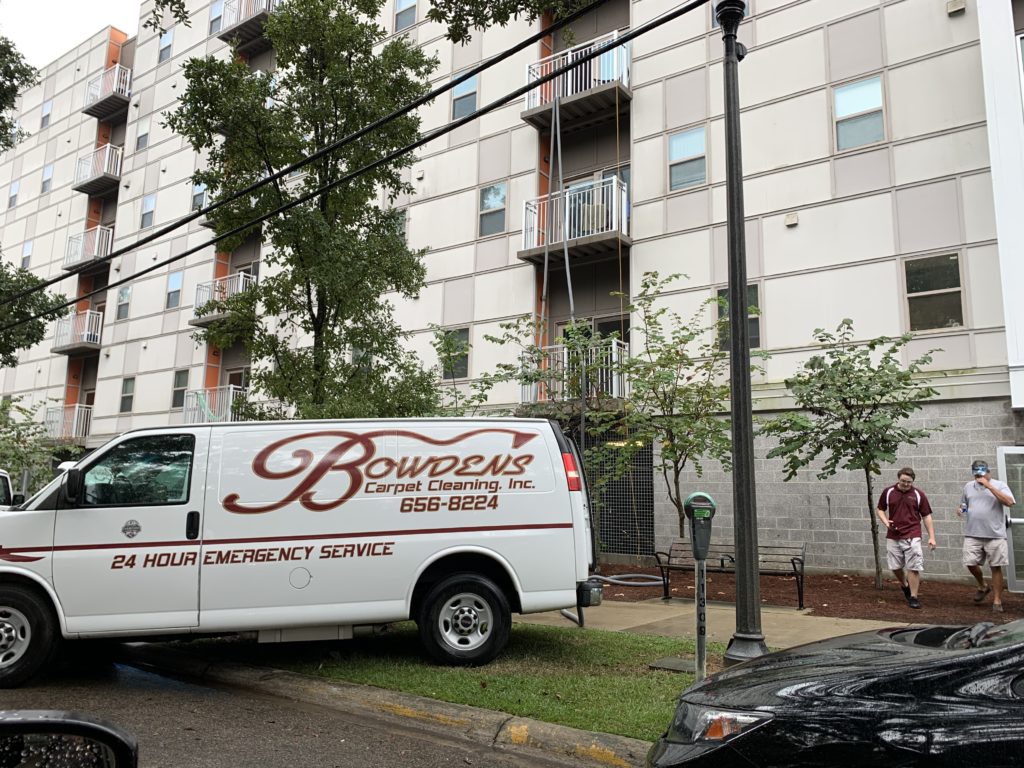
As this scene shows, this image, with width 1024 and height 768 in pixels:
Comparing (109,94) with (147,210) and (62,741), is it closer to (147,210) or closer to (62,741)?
(147,210)

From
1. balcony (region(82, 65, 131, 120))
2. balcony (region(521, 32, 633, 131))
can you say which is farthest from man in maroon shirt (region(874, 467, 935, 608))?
balcony (region(82, 65, 131, 120))

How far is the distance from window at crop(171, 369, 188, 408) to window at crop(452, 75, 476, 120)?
12834mm

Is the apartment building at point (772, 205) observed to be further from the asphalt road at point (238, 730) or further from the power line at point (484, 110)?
the asphalt road at point (238, 730)

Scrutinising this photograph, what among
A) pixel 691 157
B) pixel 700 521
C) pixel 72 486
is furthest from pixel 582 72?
pixel 72 486

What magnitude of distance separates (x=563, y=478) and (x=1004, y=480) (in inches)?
277

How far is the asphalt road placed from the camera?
4734 millimetres

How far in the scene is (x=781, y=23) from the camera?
51.1ft

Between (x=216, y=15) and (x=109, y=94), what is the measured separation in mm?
5966

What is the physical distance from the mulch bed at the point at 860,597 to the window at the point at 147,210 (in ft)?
77.4

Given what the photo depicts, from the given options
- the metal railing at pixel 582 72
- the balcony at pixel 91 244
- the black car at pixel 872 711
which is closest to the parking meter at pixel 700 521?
the black car at pixel 872 711

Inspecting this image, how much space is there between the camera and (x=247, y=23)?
24953mm

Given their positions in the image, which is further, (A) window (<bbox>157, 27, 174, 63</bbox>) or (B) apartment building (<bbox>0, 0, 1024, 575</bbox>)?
(A) window (<bbox>157, 27, 174, 63</bbox>)

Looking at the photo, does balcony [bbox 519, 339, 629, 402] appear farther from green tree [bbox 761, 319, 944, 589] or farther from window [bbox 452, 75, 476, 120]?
window [bbox 452, 75, 476, 120]

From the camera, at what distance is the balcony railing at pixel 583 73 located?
57.2ft
